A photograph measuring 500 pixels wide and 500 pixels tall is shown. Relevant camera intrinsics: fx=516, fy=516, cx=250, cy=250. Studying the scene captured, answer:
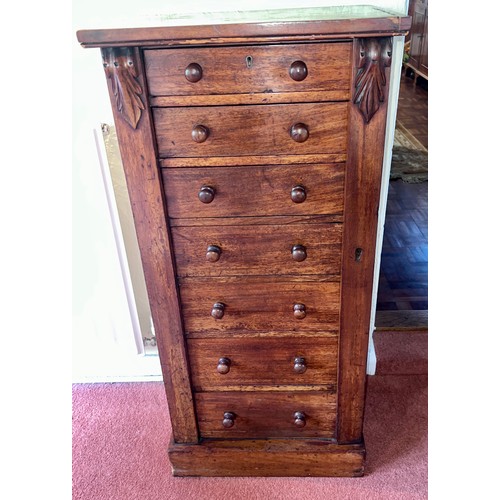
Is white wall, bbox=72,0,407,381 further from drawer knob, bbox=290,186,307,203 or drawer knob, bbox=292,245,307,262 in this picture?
drawer knob, bbox=292,245,307,262

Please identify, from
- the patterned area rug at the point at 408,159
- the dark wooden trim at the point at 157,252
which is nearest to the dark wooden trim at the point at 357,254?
the dark wooden trim at the point at 157,252

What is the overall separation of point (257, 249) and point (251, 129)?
0.94 feet

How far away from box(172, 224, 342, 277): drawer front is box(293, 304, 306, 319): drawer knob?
0.29 feet

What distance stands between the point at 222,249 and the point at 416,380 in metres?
1.02

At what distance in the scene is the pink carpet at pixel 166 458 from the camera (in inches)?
57.7

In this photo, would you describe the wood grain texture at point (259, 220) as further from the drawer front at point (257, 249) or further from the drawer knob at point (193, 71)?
the drawer knob at point (193, 71)

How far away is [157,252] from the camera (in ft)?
4.01

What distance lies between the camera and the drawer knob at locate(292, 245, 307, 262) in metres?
1.19

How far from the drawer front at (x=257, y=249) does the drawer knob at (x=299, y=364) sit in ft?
0.83

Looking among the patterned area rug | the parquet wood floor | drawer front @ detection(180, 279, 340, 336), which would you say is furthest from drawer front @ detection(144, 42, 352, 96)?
the patterned area rug

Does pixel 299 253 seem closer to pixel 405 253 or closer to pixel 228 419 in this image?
pixel 228 419

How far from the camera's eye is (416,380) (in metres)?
1.85
